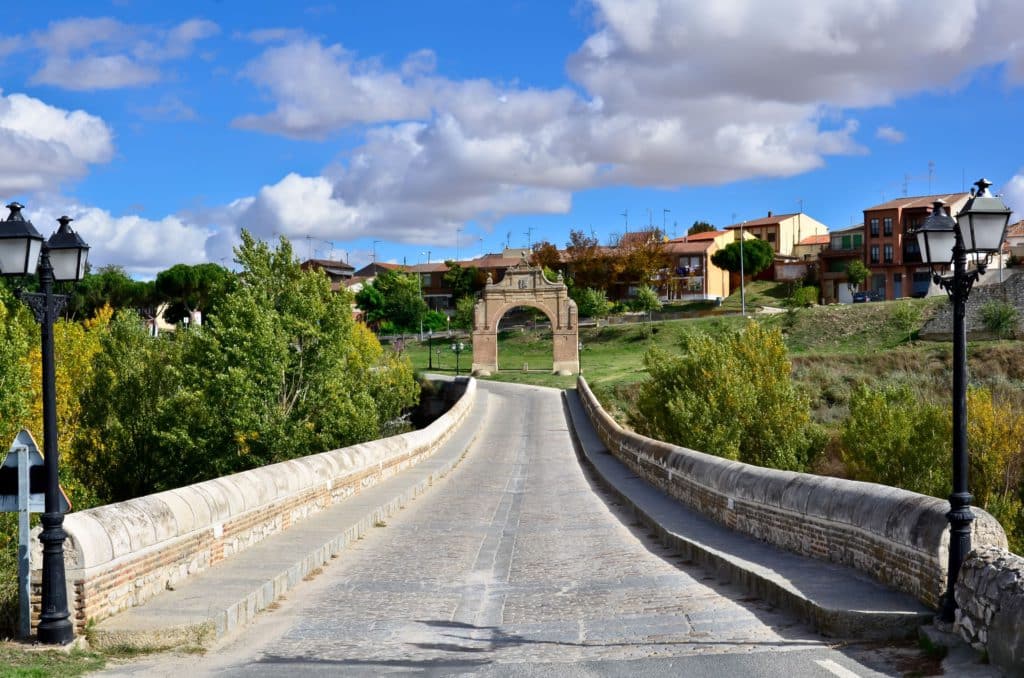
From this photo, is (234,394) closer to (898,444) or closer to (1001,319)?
(898,444)

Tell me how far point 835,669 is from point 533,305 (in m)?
64.2

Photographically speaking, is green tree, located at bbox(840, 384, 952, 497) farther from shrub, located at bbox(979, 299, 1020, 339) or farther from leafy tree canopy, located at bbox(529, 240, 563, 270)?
leafy tree canopy, located at bbox(529, 240, 563, 270)

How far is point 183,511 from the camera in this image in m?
9.53

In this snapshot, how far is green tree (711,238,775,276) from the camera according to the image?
342 ft

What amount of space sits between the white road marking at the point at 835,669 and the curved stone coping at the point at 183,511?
5.31 metres

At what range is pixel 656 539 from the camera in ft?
46.6

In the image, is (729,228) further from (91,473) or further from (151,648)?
(151,648)

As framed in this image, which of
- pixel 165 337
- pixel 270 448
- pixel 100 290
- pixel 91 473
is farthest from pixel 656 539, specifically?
pixel 100 290

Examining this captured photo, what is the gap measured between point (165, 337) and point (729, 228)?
9725cm

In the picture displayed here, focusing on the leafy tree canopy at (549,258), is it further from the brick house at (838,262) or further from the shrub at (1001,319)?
the shrub at (1001,319)

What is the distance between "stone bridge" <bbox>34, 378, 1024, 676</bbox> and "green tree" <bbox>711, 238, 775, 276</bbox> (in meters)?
90.9

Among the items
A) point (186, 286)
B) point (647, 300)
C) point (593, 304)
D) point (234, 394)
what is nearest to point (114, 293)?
point (186, 286)

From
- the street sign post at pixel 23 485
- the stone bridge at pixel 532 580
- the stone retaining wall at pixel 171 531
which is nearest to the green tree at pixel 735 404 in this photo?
the stone bridge at pixel 532 580

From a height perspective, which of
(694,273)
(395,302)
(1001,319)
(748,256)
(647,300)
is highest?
(748,256)
